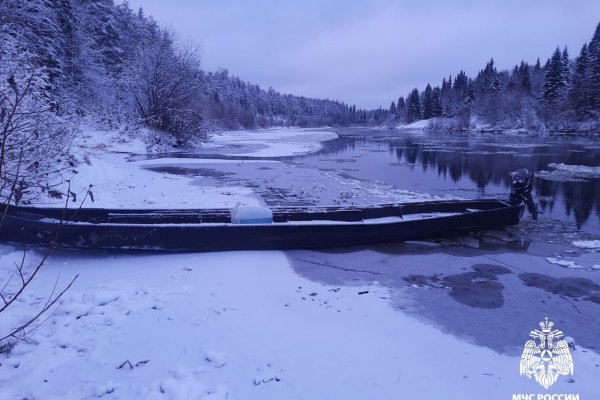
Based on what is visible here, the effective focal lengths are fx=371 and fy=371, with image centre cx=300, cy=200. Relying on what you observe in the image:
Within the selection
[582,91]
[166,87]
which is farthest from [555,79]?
[166,87]

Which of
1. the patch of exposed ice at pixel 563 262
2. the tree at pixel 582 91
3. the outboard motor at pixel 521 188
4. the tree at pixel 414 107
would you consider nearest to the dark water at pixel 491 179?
the outboard motor at pixel 521 188

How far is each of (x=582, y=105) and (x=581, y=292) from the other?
207ft

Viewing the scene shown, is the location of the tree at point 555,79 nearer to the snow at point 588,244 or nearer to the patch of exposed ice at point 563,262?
the snow at point 588,244

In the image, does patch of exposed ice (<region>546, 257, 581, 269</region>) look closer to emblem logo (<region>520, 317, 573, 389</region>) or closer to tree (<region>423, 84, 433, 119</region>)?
emblem logo (<region>520, 317, 573, 389</region>)

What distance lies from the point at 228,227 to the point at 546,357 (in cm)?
485

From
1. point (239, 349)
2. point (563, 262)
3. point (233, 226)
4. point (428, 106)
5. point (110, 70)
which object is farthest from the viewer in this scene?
point (428, 106)

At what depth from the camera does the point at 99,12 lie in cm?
3522

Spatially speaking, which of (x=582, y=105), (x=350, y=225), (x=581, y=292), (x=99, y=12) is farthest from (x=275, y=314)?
(x=582, y=105)

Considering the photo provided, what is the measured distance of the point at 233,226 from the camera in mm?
6605

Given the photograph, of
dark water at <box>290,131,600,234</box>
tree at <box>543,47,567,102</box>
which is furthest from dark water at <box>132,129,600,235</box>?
tree at <box>543,47,567,102</box>

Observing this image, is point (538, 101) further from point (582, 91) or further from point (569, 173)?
point (569, 173)

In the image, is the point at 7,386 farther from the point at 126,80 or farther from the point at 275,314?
the point at 126,80

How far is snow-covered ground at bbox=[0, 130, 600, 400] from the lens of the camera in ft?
10.4

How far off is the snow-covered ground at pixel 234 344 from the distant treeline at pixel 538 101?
202ft
